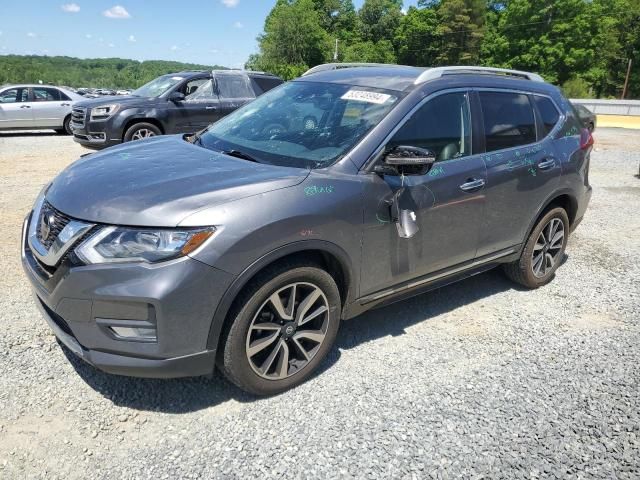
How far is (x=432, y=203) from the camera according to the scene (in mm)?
3242

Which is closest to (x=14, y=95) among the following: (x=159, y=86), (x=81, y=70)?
(x=159, y=86)

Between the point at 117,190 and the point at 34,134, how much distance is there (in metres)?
15.4

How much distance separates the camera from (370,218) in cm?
294

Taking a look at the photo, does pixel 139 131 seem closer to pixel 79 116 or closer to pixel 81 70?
pixel 79 116

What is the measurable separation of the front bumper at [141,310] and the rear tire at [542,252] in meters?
2.98

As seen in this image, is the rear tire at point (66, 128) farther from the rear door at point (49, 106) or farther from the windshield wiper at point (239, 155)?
the windshield wiper at point (239, 155)

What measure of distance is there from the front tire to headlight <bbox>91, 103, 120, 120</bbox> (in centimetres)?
836

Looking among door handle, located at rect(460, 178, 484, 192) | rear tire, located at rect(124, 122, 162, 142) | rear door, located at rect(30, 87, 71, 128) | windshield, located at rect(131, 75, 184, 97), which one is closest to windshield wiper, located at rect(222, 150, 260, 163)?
door handle, located at rect(460, 178, 484, 192)

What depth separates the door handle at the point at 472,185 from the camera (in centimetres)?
345

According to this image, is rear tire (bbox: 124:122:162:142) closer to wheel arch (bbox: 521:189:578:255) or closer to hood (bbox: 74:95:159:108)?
hood (bbox: 74:95:159:108)

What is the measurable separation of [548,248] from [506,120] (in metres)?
1.38

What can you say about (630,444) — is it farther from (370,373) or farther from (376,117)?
(376,117)

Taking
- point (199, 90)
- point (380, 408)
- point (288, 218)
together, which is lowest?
point (380, 408)

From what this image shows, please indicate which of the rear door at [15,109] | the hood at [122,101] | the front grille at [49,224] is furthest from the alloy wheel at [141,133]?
the front grille at [49,224]
